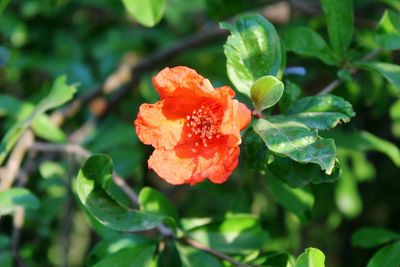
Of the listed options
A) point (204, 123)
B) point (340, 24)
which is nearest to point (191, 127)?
point (204, 123)

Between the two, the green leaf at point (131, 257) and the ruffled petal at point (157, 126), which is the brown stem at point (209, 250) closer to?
the green leaf at point (131, 257)

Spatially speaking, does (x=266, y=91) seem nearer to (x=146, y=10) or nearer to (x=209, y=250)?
(x=209, y=250)

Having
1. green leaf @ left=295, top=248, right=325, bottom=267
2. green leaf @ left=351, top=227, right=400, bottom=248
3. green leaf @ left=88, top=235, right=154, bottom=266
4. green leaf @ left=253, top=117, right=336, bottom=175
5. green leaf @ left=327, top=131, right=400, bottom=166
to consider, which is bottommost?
green leaf @ left=327, top=131, right=400, bottom=166

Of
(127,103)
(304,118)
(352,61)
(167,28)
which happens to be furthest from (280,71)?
(167,28)

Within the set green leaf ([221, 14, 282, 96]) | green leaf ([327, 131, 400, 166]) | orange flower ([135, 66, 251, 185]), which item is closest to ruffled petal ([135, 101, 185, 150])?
orange flower ([135, 66, 251, 185])

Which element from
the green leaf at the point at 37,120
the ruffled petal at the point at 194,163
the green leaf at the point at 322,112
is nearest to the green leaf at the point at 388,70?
the green leaf at the point at 322,112

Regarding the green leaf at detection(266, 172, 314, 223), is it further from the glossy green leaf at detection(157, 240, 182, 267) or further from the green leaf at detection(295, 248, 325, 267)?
the green leaf at detection(295, 248, 325, 267)
